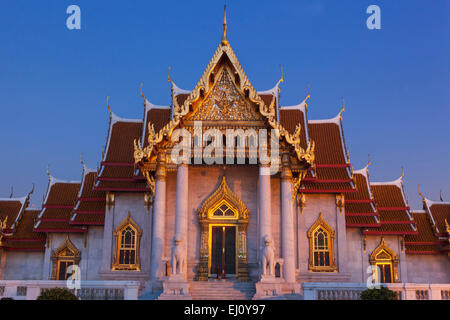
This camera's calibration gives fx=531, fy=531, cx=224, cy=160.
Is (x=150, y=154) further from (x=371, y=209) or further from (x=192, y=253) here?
(x=371, y=209)

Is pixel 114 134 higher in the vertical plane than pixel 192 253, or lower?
higher

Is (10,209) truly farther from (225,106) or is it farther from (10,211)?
(225,106)

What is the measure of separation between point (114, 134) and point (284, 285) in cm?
1078

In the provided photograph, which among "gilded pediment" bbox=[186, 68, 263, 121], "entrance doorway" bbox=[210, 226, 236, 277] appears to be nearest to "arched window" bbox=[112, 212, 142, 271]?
"entrance doorway" bbox=[210, 226, 236, 277]

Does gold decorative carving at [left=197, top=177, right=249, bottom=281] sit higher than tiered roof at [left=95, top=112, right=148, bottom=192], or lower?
lower

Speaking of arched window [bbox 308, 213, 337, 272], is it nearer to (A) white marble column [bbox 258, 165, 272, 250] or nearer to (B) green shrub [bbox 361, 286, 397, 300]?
(A) white marble column [bbox 258, 165, 272, 250]

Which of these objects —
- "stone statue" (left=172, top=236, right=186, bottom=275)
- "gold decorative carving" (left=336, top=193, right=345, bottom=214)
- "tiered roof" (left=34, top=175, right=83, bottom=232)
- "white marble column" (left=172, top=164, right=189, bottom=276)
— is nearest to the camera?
"stone statue" (left=172, top=236, right=186, bottom=275)

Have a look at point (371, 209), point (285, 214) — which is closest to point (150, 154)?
point (285, 214)

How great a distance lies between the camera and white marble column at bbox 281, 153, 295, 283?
1744 centimetres

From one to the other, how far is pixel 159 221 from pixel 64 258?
643 cm

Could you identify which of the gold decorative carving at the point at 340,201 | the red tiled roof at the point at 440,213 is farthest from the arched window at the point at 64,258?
the red tiled roof at the point at 440,213

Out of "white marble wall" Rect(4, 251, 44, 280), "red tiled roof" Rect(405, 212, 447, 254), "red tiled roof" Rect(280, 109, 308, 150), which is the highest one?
"red tiled roof" Rect(280, 109, 308, 150)

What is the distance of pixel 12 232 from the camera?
24.0 metres
